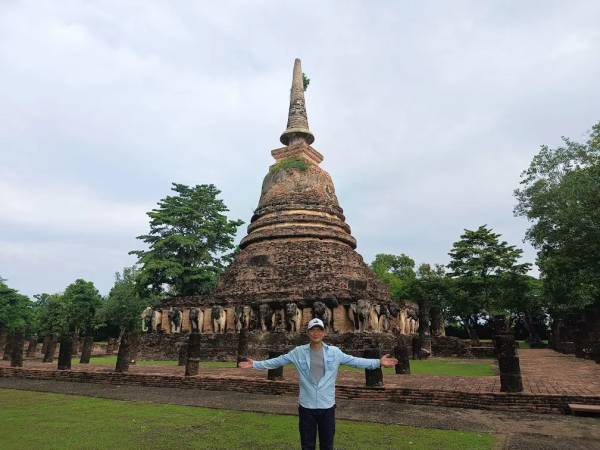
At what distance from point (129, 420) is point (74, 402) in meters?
2.62

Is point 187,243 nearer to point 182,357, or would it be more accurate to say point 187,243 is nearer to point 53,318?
point 182,357

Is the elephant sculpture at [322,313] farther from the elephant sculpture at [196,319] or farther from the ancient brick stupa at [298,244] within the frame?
the elephant sculpture at [196,319]

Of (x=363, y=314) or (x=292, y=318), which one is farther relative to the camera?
(x=292, y=318)

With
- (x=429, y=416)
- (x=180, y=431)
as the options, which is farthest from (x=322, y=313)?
(x=180, y=431)

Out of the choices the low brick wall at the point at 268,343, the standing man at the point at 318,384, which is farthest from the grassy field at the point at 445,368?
the standing man at the point at 318,384

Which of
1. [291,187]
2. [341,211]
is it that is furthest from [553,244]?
[291,187]

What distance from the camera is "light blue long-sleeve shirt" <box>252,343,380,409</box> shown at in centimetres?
361

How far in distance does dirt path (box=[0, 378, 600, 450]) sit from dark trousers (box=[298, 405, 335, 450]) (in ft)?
9.06

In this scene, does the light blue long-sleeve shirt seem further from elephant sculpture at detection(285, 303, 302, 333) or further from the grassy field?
elephant sculpture at detection(285, 303, 302, 333)

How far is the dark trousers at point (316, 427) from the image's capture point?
3.52 m

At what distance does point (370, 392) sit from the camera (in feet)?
28.6

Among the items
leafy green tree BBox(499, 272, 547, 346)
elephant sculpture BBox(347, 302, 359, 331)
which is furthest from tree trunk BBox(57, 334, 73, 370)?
leafy green tree BBox(499, 272, 547, 346)

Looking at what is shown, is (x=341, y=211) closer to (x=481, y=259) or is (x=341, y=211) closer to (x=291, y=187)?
(x=291, y=187)

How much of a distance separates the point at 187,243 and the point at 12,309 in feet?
74.3
